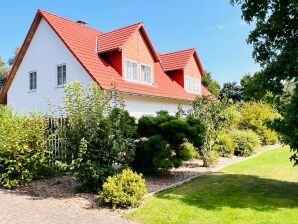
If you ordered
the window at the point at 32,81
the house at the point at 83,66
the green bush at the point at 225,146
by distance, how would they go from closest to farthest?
1. the green bush at the point at 225,146
2. the house at the point at 83,66
3. the window at the point at 32,81

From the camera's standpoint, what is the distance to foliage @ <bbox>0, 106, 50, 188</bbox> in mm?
12188

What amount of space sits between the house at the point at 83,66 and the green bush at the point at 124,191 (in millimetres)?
9957

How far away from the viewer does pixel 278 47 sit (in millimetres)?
10773

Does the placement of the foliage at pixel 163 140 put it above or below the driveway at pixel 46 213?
above

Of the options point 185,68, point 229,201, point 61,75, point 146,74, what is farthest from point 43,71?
point 229,201

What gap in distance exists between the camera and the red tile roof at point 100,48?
19953 millimetres

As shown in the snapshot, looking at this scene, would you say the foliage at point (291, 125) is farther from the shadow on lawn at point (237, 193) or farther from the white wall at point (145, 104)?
the white wall at point (145, 104)

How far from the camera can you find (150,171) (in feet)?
45.1

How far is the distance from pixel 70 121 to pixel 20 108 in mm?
14573

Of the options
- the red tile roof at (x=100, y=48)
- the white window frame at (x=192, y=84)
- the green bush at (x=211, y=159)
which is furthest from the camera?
the white window frame at (x=192, y=84)

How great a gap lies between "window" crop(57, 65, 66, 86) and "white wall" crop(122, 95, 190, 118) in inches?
162

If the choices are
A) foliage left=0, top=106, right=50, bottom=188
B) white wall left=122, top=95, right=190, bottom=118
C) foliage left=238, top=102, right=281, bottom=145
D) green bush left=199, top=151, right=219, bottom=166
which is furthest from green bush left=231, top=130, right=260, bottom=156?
foliage left=0, top=106, right=50, bottom=188

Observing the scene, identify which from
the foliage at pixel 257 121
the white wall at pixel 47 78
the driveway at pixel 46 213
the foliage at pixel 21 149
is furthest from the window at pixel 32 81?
the foliage at pixel 257 121

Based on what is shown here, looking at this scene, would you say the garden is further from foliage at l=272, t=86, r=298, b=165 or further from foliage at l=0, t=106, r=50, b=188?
foliage at l=272, t=86, r=298, b=165
